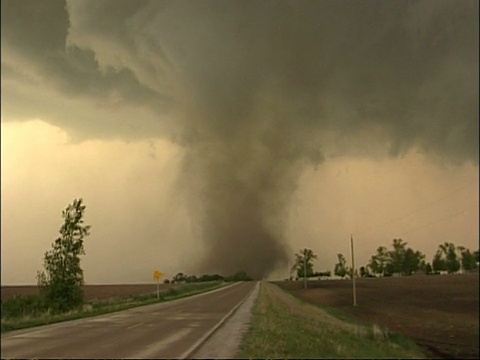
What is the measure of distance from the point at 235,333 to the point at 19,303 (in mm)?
11393

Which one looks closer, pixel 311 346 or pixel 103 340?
pixel 311 346

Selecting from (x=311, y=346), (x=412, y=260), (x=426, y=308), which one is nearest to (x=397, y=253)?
(x=412, y=260)

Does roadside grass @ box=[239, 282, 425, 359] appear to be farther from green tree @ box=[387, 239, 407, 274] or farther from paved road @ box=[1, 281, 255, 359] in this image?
green tree @ box=[387, 239, 407, 274]

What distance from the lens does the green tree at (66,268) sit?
6598mm

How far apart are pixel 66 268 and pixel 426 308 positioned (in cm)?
3542

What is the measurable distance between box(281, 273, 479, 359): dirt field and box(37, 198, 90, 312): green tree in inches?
479

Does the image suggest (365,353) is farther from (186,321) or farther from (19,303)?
(186,321)

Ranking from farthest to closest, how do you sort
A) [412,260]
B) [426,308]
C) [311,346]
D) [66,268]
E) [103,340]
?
[426,308] < [103,340] < [311,346] < [412,260] < [66,268]

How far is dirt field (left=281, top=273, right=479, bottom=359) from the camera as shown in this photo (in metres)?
25.0

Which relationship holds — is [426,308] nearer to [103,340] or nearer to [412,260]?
[103,340]

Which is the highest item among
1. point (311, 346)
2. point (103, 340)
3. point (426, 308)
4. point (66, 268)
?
point (66, 268)

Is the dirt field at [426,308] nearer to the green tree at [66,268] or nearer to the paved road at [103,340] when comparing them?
the paved road at [103,340]

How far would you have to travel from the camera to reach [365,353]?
66.3ft

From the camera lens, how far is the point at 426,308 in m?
38.0
